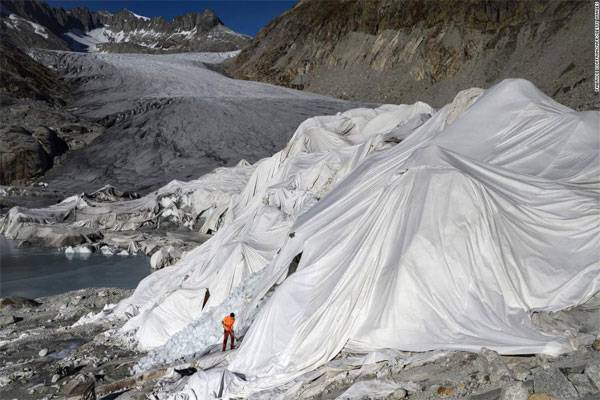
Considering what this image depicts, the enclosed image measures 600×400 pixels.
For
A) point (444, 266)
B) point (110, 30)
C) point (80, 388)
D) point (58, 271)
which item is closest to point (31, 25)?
point (110, 30)

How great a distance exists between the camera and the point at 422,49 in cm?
5150

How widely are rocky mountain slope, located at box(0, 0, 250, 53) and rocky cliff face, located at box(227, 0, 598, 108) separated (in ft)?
138

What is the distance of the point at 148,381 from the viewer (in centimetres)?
920

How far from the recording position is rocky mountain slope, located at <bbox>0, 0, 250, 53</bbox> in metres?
97.8

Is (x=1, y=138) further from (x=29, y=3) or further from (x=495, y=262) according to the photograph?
(x=29, y=3)

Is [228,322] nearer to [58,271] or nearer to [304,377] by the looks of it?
[304,377]

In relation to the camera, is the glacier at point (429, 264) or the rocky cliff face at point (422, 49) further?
the rocky cliff face at point (422, 49)

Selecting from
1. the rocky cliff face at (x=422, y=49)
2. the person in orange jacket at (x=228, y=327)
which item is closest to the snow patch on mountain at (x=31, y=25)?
the rocky cliff face at (x=422, y=49)

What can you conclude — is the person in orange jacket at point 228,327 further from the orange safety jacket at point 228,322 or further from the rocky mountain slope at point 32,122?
the rocky mountain slope at point 32,122

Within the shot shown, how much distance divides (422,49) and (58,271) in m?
38.8

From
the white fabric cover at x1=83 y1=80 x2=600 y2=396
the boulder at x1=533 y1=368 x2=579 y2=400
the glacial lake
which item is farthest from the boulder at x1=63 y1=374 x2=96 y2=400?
the glacial lake

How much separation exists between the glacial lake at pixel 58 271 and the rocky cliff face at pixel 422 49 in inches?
818

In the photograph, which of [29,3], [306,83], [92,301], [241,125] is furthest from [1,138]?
[29,3]

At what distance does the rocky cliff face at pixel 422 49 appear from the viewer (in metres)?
38.1
